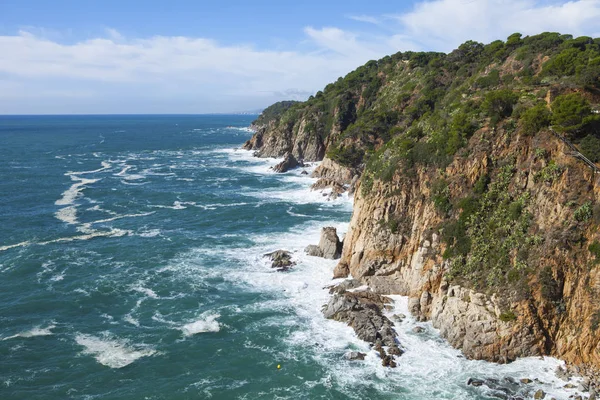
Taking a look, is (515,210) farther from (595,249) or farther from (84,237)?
(84,237)

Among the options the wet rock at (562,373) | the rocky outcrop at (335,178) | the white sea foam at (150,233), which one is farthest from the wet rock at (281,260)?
the rocky outcrop at (335,178)

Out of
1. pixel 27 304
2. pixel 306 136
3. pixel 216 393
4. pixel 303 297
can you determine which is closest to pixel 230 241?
pixel 303 297

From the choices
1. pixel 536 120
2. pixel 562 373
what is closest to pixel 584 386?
pixel 562 373

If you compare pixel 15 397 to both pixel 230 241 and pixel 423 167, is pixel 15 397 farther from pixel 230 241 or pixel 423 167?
pixel 423 167

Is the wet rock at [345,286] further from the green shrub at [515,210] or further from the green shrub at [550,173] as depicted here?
the green shrub at [550,173]

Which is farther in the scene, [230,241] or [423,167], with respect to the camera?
[230,241]

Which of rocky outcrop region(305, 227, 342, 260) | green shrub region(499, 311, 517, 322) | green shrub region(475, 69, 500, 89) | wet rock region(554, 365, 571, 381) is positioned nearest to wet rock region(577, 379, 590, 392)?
wet rock region(554, 365, 571, 381)
